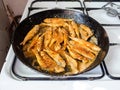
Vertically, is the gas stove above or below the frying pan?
below

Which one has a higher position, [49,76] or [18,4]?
[49,76]

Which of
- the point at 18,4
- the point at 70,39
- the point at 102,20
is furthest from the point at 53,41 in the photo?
the point at 18,4

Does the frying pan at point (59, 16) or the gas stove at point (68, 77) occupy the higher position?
the frying pan at point (59, 16)

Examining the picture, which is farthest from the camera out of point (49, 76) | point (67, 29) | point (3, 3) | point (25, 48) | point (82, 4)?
point (3, 3)

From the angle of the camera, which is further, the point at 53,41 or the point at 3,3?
the point at 3,3

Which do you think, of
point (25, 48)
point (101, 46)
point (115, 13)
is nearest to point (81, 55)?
point (101, 46)

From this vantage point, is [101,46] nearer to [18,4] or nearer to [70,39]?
[70,39]

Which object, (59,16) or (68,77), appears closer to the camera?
(68,77)

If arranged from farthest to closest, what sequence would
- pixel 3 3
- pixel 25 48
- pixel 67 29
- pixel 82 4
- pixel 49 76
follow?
pixel 3 3
pixel 82 4
pixel 67 29
pixel 25 48
pixel 49 76
